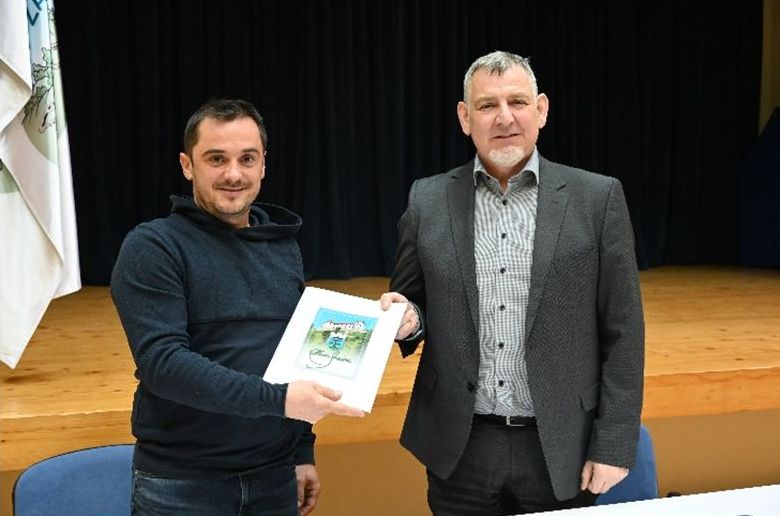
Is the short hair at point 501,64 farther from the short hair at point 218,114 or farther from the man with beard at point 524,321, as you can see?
the short hair at point 218,114

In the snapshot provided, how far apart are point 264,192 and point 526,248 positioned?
4299 millimetres

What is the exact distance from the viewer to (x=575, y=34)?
6637mm

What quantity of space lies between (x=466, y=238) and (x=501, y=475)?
564mm

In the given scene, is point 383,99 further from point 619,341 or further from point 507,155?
point 619,341

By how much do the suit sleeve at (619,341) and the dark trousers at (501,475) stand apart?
0.14m

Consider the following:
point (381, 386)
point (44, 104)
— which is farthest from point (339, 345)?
point (44, 104)

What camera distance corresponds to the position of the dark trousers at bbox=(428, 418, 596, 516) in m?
2.00

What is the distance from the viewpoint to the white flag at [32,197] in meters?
2.96

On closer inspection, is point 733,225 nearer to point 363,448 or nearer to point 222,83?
point 222,83

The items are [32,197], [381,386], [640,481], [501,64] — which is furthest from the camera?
[381,386]

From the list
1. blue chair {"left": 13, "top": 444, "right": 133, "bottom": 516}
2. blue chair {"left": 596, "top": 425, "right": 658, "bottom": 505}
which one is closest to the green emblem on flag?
blue chair {"left": 13, "top": 444, "right": 133, "bottom": 516}

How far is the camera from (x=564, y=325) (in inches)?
77.8

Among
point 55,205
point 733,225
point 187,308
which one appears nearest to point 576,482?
point 187,308

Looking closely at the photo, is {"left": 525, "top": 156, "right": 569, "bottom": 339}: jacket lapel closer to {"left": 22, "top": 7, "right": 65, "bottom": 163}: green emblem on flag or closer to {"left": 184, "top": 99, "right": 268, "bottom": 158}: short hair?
{"left": 184, "top": 99, "right": 268, "bottom": 158}: short hair
